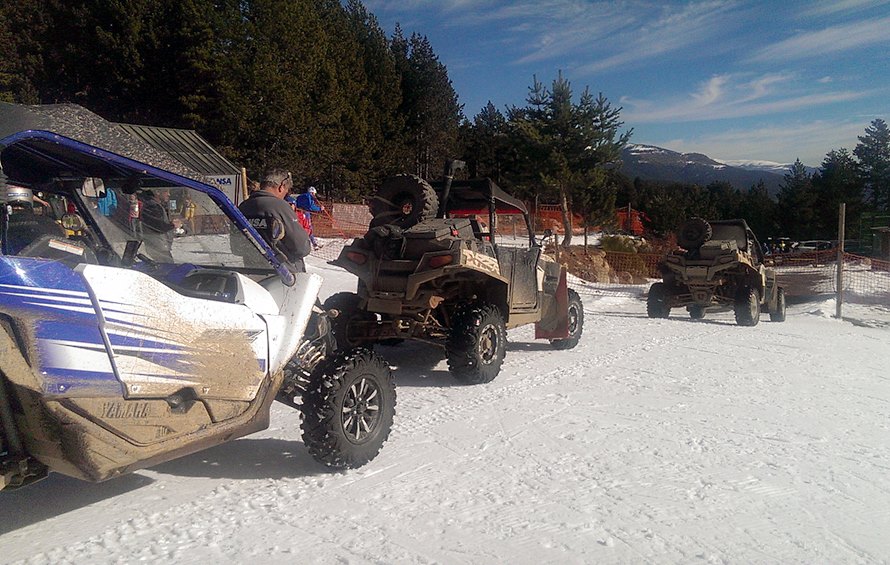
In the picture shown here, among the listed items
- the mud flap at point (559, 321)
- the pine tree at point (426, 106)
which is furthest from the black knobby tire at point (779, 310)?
the pine tree at point (426, 106)

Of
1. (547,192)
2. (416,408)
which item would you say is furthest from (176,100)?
(416,408)

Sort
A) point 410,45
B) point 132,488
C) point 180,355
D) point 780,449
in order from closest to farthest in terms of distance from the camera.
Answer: point 180,355 → point 132,488 → point 780,449 → point 410,45

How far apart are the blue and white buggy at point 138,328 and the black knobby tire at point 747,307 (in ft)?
31.9

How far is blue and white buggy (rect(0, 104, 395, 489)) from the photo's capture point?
246 cm

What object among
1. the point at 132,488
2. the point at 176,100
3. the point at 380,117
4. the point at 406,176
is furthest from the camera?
the point at 380,117

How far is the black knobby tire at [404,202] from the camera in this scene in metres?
6.64

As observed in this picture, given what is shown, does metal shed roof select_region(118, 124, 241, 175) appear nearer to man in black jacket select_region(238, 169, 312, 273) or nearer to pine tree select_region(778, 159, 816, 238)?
man in black jacket select_region(238, 169, 312, 273)

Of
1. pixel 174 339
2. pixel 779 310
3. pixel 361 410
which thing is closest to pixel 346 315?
pixel 361 410

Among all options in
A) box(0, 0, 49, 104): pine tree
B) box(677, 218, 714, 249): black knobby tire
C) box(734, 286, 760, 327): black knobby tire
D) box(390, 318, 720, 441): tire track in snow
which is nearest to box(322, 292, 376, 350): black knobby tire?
box(390, 318, 720, 441): tire track in snow

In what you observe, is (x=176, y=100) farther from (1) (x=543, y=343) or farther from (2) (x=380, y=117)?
(1) (x=543, y=343)

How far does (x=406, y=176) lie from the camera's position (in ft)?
22.4

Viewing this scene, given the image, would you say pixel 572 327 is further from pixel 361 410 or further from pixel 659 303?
pixel 361 410

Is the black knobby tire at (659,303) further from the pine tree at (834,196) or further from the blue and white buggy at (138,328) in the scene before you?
the pine tree at (834,196)

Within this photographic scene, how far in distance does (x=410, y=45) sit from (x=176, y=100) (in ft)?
77.7
